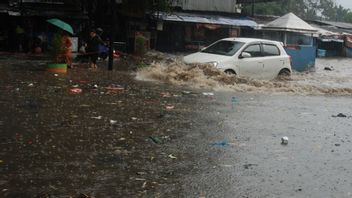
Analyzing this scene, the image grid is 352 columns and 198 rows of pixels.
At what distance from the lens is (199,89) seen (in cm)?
1405

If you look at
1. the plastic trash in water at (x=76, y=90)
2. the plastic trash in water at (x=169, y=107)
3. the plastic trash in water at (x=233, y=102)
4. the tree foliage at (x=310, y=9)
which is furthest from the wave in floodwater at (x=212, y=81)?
the tree foliage at (x=310, y=9)

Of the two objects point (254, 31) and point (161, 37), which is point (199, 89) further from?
point (254, 31)

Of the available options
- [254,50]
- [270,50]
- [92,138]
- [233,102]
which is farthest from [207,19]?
[92,138]

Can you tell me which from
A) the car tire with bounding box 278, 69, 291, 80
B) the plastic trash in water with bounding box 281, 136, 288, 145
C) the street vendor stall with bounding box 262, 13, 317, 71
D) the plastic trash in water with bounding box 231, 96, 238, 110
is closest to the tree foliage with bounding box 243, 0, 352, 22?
the street vendor stall with bounding box 262, 13, 317, 71

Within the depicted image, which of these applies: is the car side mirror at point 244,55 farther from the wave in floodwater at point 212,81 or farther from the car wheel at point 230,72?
the wave in floodwater at point 212,81

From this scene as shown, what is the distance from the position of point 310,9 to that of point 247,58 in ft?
203

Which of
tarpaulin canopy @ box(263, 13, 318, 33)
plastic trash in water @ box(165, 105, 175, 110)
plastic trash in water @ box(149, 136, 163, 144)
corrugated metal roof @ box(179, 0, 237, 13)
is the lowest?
plastic trash in water @ box(149, 136, 163, 144)

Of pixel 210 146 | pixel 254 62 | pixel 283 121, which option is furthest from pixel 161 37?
pixel 210 146

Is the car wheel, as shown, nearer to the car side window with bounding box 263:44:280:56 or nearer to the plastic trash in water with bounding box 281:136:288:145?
the car side window with bounding box 263:44:280:56

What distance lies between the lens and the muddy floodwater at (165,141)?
5516 mm

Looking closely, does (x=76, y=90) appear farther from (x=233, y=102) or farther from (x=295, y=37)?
(x=295, y=37)

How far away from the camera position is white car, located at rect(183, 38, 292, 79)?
15375 mm

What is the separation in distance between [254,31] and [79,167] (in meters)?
32.5

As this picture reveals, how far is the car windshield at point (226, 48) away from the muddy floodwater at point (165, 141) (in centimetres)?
188
